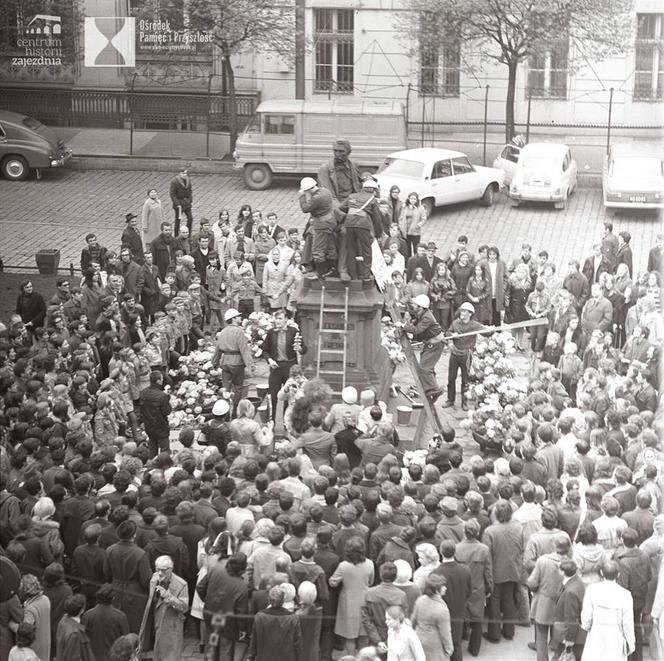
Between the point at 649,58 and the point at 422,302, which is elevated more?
the point at 649,58

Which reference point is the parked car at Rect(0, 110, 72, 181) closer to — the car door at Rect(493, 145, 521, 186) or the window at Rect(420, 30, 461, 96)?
the car door at Rect(493, 145, 521, 186)

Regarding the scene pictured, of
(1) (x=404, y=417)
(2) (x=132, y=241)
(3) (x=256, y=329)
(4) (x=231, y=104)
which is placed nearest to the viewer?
(1) (x=404, y=417)

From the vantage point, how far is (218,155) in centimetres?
3797

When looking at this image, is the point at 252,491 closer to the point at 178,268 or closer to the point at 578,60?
the point at 178,268

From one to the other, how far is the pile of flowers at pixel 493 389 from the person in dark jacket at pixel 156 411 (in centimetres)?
398

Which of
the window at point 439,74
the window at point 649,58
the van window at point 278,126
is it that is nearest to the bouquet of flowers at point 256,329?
the van window at point 278,126

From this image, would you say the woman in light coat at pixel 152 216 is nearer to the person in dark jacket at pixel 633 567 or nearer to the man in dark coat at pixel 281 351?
the man in dark coat at pixel 281 351

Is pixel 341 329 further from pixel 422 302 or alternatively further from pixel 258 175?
pixel 258 175

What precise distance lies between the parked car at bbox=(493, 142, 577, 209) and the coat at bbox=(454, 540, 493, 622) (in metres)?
19.7

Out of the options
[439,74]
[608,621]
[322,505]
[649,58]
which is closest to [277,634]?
[322,505]

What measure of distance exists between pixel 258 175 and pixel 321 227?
14.7 meters

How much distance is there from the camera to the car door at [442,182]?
31.8 meters

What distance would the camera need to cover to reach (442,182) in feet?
105

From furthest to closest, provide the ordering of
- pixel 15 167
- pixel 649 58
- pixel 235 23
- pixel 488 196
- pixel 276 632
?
pixel 649 58
pixel 235 23
pixel 15 167
pixel 488 196
pixel 276 632
